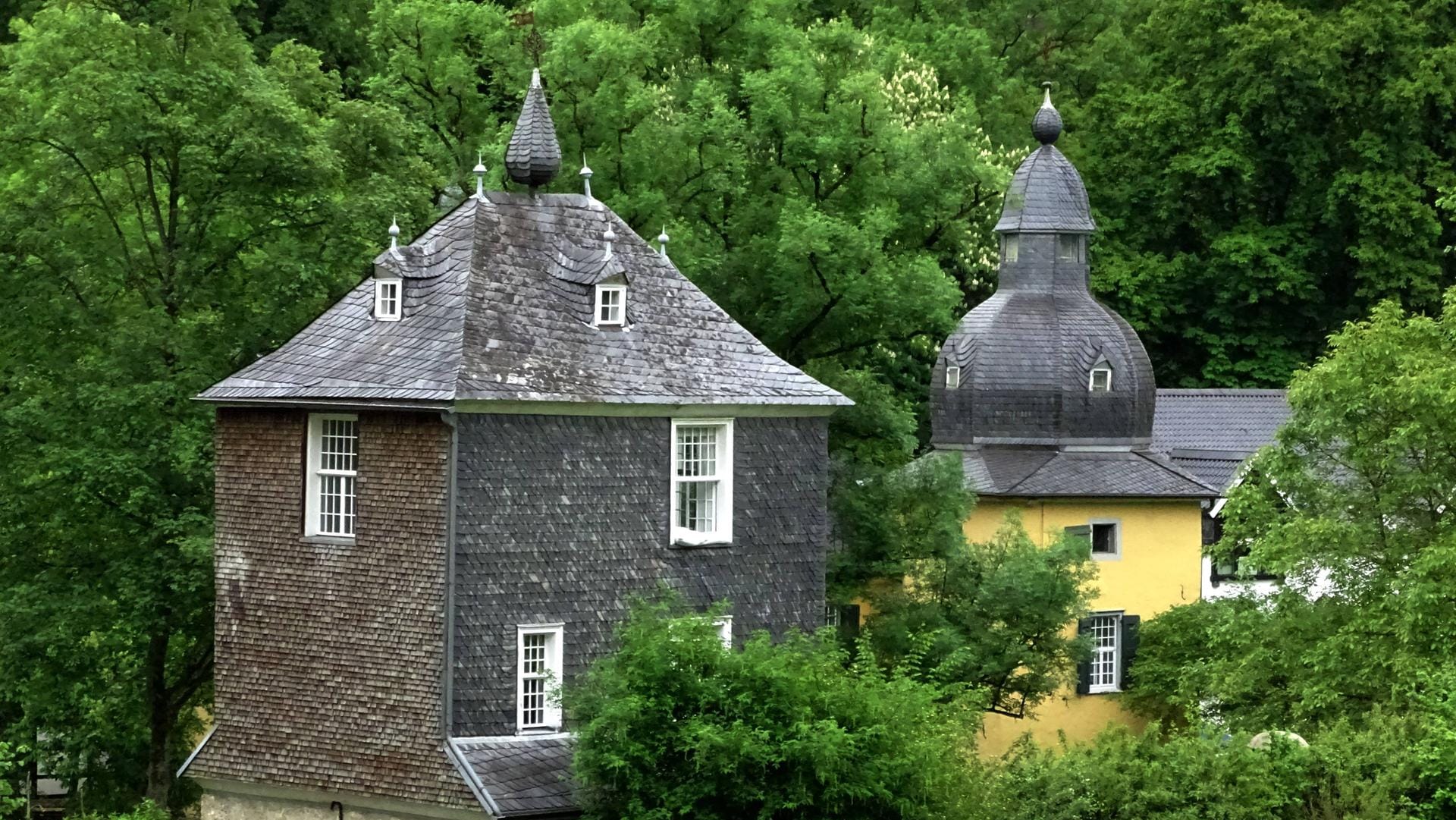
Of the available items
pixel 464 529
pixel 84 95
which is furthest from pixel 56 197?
pixel 464 529

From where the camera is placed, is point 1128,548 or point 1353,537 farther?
point 1128,548

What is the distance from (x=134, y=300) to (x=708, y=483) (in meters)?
9.43

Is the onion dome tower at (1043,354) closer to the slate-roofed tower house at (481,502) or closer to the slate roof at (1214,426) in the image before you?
the slate roof at (1214,426)

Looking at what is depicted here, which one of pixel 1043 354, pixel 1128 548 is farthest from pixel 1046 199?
pixel 1128 548

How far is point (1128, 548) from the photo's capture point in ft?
177

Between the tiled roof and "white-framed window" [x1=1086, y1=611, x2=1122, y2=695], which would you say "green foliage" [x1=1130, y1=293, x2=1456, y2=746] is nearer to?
"white-framed window" [x1=1086, y1=611, x2=1122, y2=695]

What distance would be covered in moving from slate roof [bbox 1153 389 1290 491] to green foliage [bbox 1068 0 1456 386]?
1.69 meters

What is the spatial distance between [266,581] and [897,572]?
36.4ft

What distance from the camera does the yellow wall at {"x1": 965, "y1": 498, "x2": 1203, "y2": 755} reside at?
52.8m

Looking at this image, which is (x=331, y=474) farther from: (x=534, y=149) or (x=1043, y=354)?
(x=1043, y=354)

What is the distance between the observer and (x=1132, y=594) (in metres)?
53.8

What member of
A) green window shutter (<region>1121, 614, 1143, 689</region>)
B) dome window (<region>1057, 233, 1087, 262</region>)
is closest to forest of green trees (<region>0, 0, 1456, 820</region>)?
green window shutter (<region>1121, 614, 1143, 689</region>)

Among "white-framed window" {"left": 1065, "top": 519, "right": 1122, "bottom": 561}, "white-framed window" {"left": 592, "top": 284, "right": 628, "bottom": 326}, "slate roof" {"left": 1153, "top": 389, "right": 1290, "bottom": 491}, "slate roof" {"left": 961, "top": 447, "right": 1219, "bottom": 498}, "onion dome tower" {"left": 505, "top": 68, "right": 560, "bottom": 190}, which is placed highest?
"onion dome tower" {"left": 505, "top": 68, "right": 560, "bottom": 190}

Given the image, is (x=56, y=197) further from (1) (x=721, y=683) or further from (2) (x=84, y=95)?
(1) (x=721, y=683)
